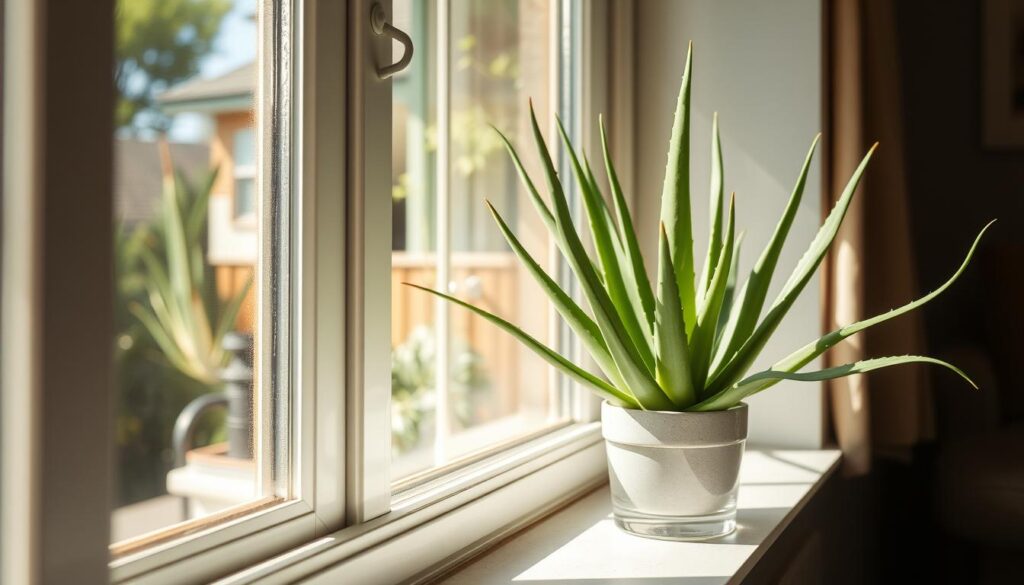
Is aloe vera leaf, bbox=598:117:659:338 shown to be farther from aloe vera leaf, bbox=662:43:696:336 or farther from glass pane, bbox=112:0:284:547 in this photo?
glass pane, bbox=112:0:284:547

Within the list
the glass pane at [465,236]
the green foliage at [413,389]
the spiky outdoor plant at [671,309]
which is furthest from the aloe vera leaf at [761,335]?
the green foliage at [413,389]

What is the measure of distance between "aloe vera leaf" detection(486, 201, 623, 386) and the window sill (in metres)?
0.20

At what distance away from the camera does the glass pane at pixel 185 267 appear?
0.73m

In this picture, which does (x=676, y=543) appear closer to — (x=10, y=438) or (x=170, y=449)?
(x=170, y=449)

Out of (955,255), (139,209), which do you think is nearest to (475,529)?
(139,209)

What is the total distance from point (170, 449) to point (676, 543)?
1.90ft

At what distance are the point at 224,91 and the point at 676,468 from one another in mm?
626

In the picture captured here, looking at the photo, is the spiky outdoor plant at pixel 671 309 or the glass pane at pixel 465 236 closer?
the spiky outdoor plant at pixel 671 309

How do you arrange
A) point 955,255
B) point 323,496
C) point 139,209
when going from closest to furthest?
point 139,209 → point 323,496 → point 955,255

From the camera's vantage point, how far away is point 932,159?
2963 mm

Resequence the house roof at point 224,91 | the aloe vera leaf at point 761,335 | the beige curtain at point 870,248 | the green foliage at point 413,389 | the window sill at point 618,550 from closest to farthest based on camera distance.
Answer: the house roof at point 224,91 → the window sill at point 618,550 → the aloe vera leaf at point 761,335 → the beige curtain at point 870,248 → the green foliage at point 413,389

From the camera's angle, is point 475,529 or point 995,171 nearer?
point 475,529

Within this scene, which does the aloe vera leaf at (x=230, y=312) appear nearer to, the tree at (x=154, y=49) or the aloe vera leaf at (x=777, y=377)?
the tree at (x=154, y=49)

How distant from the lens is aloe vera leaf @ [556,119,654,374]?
108cm
